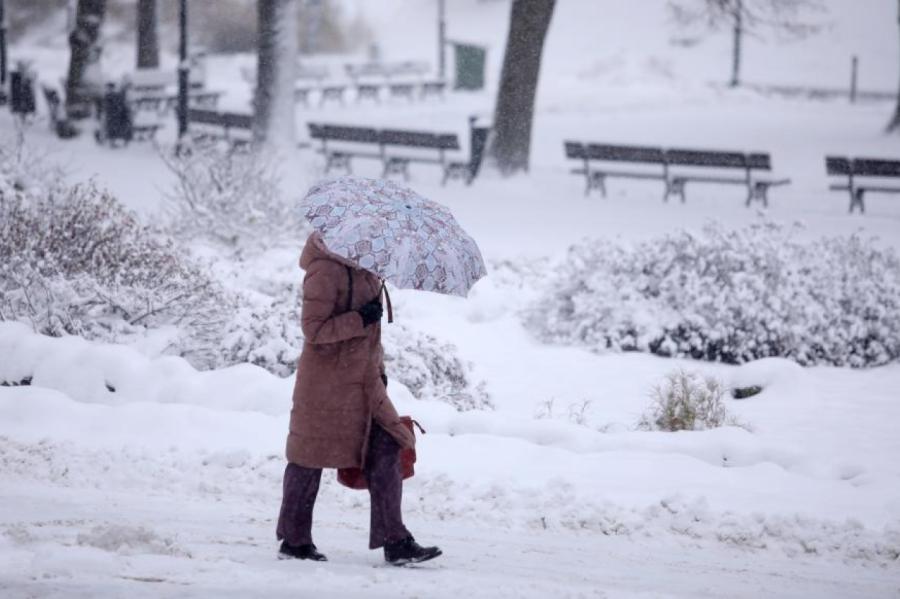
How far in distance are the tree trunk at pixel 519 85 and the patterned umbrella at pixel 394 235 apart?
14452 mm

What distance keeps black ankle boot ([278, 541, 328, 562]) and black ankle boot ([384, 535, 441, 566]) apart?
301 millimetres

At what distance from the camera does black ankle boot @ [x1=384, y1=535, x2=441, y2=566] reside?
5.17 m

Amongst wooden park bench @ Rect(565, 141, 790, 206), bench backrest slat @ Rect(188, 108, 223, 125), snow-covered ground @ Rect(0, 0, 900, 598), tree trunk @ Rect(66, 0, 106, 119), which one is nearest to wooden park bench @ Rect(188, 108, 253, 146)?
bench backrest slat @ Rect(188, 108, 223, 125)

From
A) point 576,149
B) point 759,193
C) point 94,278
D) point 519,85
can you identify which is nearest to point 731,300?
point 94,278

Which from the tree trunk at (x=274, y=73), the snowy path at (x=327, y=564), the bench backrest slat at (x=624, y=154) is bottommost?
the snowy path at (x=327, y=564)

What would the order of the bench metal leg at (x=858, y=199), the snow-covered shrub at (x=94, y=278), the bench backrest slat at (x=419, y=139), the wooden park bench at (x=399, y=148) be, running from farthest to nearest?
the wooden park bench at (x=399, y=148)
the bench backrest slat at (x=419, y=139)
the bench metal leg at (x=858, y=199)
the snow-covered shrub at (x=94, y=278)

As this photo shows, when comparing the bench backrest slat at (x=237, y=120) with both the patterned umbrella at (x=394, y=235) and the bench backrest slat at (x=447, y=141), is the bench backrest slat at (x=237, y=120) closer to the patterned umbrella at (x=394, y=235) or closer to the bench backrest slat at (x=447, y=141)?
the bench backrest slat at (x=447, y=141)

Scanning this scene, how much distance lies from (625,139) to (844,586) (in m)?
22.0

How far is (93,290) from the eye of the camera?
854cm

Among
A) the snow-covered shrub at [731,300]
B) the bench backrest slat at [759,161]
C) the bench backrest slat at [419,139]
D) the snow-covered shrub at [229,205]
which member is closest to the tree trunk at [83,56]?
the bench backrest slat at [419,139]

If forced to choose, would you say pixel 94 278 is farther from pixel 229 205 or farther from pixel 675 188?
pixel 675 188

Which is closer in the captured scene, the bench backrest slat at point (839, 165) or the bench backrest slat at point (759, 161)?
the bench backrest slat at point (839, 165)

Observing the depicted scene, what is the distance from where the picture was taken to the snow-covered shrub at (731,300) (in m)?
9.55

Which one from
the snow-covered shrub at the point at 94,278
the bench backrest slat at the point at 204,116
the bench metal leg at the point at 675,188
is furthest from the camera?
the bench backrest slat at the point at 204,116
